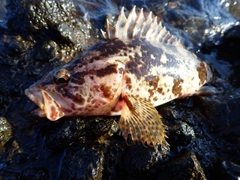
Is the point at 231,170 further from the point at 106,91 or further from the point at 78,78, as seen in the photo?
the point at 78,78

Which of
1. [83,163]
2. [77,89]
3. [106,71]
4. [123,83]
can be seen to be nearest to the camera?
[83,163]

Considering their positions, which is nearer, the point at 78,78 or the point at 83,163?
the point at 83,163

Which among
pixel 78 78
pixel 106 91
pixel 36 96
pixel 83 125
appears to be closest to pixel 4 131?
pixel 36 96

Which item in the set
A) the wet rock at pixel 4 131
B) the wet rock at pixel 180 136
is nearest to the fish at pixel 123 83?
the wet rock at pixel 180 136

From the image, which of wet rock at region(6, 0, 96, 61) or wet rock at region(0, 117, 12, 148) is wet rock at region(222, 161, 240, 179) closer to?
wet rock at region(0, 117, 12, 148)

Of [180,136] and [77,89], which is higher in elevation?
[77,89]

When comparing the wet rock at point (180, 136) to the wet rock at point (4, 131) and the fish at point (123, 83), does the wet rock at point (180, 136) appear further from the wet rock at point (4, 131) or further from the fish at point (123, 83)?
the wet rock at point (4, 131)

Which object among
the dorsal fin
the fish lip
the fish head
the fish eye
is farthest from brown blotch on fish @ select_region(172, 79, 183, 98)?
the fish lip

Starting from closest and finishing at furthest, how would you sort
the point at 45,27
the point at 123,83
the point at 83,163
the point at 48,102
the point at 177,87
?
the point at 83,163, the point at 48,102, the point at 123,83, the point at 177,87, the point at 45,27
